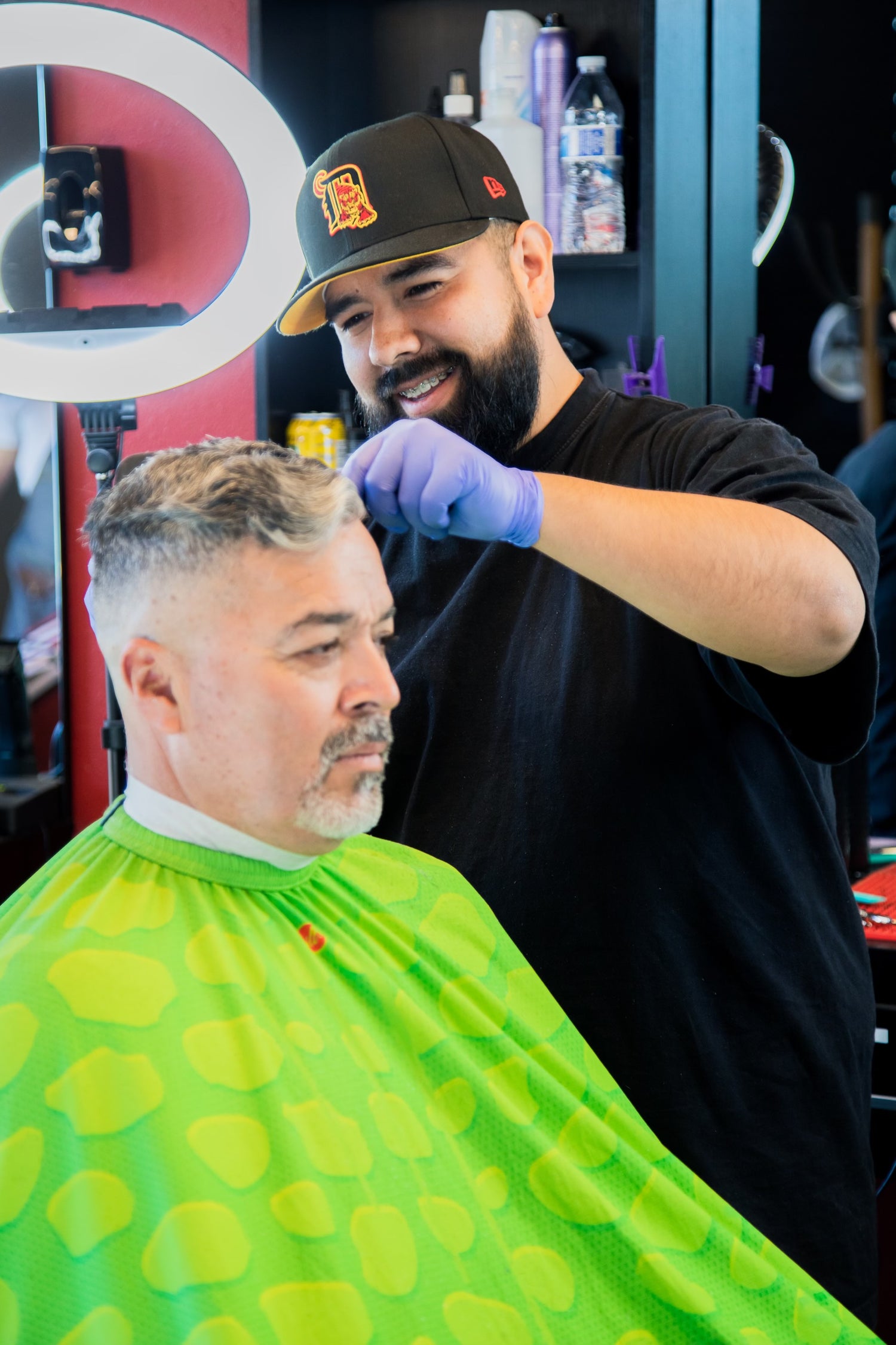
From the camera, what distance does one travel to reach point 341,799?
1310 millimetres

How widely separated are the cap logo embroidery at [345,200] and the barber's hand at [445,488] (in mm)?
349

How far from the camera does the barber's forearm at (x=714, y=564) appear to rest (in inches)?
51.4

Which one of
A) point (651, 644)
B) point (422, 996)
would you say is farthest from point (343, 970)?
point (651, 644)

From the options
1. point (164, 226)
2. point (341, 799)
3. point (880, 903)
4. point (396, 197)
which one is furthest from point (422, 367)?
point (164, 226)

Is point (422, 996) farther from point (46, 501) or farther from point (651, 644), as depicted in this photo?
point (46, 501)

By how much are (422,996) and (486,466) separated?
1.83ft

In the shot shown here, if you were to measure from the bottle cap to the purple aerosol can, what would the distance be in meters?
0.12

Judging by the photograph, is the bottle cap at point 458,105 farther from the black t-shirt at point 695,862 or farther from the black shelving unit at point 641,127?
the black t-shirt at point 695,862

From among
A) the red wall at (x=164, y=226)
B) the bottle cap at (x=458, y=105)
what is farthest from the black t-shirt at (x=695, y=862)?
the red wall at (x=164, y=226)

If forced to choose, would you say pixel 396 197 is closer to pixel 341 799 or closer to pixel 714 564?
pixel 714 564

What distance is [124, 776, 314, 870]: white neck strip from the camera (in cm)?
131

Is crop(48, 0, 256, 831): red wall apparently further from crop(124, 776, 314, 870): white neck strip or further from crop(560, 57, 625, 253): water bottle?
crop(124, 776, 314, 870): white neck strip

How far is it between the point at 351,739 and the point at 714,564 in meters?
0.40

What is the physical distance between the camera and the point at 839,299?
377 cm
